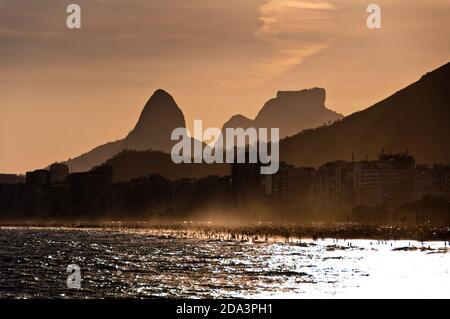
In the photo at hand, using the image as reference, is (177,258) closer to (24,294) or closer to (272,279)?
(272,279)

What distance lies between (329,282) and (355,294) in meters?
15.3

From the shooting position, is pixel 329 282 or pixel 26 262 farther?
pixel 26 262

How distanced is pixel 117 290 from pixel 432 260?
2581 inches

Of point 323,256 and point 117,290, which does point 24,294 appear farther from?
point 323,256

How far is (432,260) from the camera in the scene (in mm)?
138125
